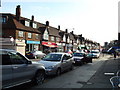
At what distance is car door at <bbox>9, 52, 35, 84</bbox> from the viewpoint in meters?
6.39

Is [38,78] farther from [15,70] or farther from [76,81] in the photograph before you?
[76,81]

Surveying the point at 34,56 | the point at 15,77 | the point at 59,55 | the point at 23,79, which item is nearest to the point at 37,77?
the point at 23,79

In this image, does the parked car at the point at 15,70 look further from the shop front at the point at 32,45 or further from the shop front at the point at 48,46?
the shop front at the point at 48,46

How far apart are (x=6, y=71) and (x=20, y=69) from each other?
80 centimetres

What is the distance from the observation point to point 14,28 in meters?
33.0

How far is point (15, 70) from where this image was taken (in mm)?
6328

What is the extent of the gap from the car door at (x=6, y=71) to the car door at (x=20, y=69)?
19 centimetres

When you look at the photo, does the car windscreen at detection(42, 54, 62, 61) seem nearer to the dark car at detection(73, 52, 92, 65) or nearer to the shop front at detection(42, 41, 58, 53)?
the dark car at detection(73, 52, 92, 65)

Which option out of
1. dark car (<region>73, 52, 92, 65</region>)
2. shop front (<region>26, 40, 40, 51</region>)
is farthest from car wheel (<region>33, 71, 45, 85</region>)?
shop front (<region>26, 40, 40, 51</region>)

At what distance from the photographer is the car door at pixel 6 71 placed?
5.77m

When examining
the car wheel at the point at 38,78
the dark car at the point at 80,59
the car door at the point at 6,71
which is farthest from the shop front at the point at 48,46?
the car door at the point at 6,71

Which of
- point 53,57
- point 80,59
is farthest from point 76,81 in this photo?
point 80,59

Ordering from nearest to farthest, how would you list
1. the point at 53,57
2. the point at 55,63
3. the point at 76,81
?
the point at 76,81 → the point at 55,63 → the point at 53,57

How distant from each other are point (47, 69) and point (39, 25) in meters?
37.2
